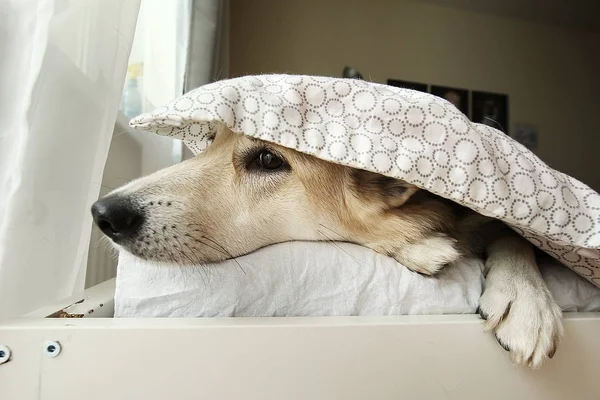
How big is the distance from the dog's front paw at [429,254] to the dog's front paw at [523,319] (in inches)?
3.2

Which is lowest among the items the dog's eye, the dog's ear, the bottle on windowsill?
the dog's ear

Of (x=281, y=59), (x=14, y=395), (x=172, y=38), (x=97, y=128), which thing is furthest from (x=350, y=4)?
(x=14, y=395)

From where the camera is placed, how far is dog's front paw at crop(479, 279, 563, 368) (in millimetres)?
598

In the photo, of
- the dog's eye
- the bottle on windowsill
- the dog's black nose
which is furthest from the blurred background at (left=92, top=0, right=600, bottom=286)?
the dog's black nose

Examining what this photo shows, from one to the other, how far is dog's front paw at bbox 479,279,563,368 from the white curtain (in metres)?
0.71

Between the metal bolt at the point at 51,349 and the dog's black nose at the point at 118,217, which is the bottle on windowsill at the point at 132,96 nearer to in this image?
the dog's black nose at the point at 118,217

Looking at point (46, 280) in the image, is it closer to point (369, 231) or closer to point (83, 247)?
point (83, 247)

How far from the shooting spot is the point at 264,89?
26.5 inches

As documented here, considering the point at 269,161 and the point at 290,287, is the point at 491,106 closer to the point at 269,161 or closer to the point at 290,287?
the point at 269,161

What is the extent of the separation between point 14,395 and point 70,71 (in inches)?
22.7

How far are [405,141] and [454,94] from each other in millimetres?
3495

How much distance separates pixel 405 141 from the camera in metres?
0.63

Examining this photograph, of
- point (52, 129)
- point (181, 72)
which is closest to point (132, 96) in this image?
point (181, 72)

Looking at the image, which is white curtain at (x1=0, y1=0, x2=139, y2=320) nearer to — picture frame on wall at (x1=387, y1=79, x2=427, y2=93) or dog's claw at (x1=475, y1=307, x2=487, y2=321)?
dog's claw at (x1=475, y1=307, x2=487, y2=321)
